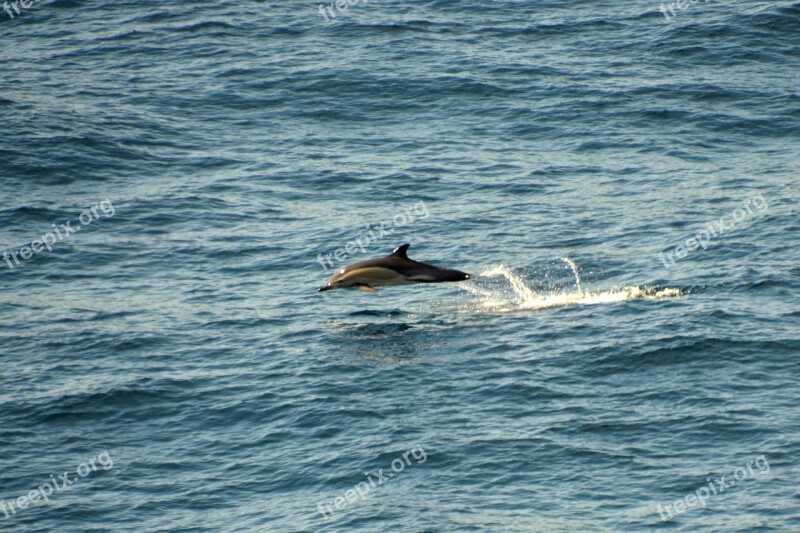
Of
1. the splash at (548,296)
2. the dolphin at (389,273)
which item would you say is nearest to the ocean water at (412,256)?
the splash at (548,296)

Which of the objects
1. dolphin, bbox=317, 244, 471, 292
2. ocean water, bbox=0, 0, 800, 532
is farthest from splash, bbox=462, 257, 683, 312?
dolphin, bbox=317, 244, 471, 292

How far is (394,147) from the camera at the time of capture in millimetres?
48219

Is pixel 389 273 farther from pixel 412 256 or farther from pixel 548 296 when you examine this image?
pixel 412 256

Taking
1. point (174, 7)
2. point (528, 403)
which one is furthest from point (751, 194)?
point (174, 7)

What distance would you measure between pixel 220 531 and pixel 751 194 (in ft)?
75.8

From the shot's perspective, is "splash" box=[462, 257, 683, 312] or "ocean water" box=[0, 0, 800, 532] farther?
"splash" box=[462, 257, 683, 312]

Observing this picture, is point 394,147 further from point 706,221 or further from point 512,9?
point 512,9

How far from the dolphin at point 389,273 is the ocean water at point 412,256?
154 centimetres

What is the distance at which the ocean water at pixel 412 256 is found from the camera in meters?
26.0

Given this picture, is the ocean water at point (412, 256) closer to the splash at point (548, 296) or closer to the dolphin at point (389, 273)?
the splash at point (548, 296)

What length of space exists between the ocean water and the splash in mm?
82

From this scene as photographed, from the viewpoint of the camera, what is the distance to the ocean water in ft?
85.3

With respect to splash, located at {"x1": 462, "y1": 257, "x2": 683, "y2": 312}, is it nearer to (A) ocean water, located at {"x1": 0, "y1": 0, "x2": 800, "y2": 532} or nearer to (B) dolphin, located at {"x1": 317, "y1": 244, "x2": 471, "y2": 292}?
(A) ocean water, located at {"x1": 0, "y1": 0, "x2": 800, "y2": 532}

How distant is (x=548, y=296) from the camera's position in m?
34.6
